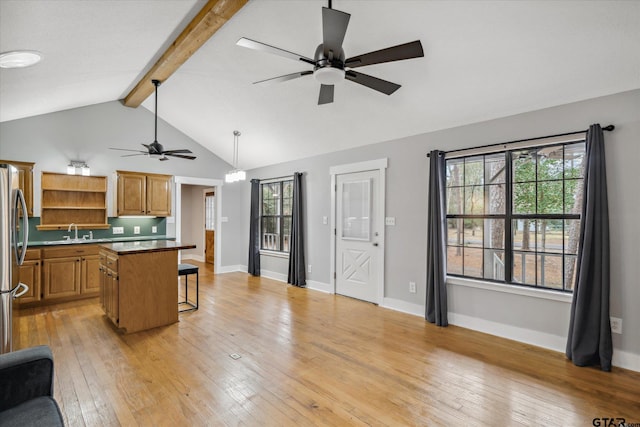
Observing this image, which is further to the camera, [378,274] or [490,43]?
[378,274]

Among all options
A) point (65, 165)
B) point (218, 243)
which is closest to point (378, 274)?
point (218, 243)

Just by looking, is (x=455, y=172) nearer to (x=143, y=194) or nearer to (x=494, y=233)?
(x=494, y=233)

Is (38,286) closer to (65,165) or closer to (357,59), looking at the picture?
(65,165)

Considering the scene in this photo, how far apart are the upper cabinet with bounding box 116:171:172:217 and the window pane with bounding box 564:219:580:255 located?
6.23 meters

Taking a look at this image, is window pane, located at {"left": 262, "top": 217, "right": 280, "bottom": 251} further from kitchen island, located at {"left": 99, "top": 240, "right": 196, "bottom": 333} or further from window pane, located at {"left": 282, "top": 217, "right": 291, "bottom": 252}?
kitchen island, located at {"left": 99, "top": 240, "right": 196, "bottom": 333}

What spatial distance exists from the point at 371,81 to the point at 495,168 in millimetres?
2161

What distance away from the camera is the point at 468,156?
3.92 m

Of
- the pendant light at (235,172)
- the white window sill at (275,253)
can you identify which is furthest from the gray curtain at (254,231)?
the pendant light at (235,172)

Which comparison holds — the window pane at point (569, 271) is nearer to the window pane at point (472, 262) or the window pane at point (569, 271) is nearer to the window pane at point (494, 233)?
the window pane at point (494, 233)

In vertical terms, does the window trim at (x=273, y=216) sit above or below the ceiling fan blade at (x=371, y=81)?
below

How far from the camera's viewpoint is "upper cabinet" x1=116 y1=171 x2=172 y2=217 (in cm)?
579

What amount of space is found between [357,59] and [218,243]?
5.97 m

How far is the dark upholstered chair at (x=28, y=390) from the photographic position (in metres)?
1.41

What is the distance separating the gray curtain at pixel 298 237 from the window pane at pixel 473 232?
2.92m
